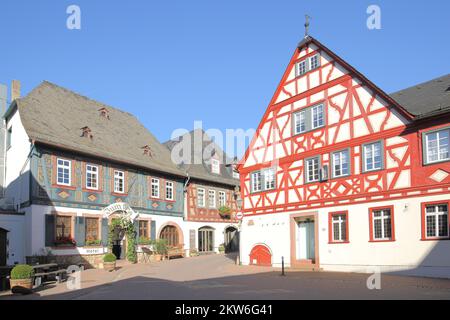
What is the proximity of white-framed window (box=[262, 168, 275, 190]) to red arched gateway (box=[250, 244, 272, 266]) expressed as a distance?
3.08 meters

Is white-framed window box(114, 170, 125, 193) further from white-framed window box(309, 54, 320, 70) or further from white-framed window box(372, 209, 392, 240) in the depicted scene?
white-framed window box(372, 209, 392, 240)

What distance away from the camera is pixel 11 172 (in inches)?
1042

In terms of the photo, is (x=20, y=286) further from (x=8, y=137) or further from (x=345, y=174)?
(x=8, y=137)

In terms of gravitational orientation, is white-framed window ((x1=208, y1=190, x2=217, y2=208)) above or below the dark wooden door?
above

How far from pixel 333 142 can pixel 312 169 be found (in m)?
1.79

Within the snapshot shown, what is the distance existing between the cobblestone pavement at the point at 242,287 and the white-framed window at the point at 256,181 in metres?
5.88

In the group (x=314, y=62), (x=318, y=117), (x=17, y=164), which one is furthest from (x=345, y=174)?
(x=17, y=164)

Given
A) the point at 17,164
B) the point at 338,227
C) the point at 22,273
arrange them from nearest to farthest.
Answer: the point at 22,273 < the point at 338,227 < the point at 17,164

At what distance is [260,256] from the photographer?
81.5 feet

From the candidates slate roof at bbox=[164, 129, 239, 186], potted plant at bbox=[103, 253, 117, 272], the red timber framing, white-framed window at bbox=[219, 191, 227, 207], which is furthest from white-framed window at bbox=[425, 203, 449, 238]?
white-framed window at bbox=[219, 191, 227, 207]

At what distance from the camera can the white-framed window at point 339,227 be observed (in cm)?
2055

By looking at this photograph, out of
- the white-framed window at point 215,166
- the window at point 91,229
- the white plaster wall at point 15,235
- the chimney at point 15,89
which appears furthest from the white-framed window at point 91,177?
the white-framed window at point 215,166

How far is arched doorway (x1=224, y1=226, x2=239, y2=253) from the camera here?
39.1m
